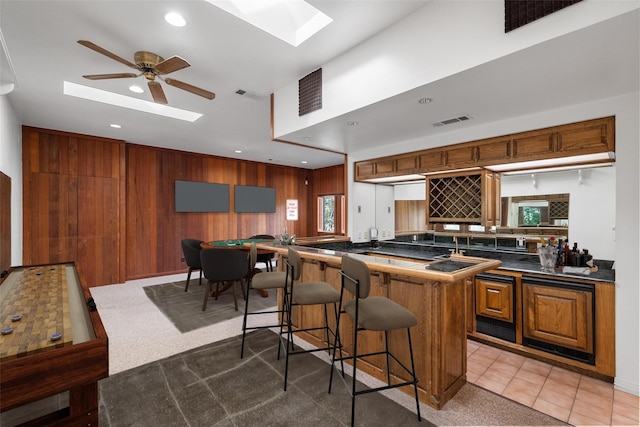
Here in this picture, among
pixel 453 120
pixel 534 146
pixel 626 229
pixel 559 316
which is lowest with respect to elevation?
pixel 559 316

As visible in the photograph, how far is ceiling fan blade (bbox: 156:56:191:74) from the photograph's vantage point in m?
2.18

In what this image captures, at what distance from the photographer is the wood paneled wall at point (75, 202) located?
15.0ft

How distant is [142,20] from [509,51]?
2.47 metres

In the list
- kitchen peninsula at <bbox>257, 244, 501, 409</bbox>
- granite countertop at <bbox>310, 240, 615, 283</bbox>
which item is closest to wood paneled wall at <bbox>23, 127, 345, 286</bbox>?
granite countertop at <bbox>310, 240, 615, 283</bbox>

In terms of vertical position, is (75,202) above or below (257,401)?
above

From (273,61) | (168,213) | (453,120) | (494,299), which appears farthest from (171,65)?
(168,213)

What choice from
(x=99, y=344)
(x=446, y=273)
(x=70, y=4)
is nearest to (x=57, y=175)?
(x=70, y=4)

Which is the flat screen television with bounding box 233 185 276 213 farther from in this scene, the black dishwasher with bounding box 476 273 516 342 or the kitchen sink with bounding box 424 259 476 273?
the kitchen sink with bounding box 424 259 476 273

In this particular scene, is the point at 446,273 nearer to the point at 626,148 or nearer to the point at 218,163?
the point at 626,148

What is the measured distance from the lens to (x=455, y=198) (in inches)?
134

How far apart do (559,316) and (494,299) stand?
1.66 ft

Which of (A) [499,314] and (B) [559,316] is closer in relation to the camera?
(B) [559,316]

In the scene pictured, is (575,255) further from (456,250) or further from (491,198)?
(456,250)

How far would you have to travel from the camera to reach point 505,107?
8.05 feet
